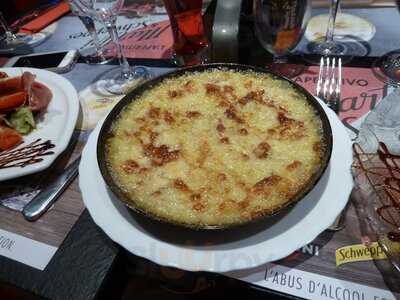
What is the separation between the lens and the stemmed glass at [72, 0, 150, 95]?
3.71 ft

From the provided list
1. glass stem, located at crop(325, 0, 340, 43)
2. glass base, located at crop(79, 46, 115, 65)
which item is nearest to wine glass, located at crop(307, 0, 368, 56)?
glass stem, located at crop(325, 0, 340, 43)

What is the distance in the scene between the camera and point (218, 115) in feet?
2.89

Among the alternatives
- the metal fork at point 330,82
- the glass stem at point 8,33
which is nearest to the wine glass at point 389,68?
the metal fork at point 330,82

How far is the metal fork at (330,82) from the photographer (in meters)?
0.95

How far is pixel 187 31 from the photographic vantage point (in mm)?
1260

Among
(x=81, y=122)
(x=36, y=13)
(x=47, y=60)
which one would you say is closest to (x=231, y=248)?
(x=81, y=122)

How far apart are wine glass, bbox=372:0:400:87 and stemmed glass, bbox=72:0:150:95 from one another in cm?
70

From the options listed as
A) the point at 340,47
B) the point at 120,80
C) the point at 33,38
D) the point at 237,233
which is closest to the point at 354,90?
the point at 340,47

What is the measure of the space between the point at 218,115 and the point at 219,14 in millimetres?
342

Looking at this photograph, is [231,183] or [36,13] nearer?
[231,183]

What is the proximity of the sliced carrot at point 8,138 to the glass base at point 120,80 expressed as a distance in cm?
29

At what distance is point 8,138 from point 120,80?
40cm

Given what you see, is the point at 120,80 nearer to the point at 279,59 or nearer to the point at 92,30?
the point at 92,30

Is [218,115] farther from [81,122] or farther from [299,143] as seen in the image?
[81,122]
